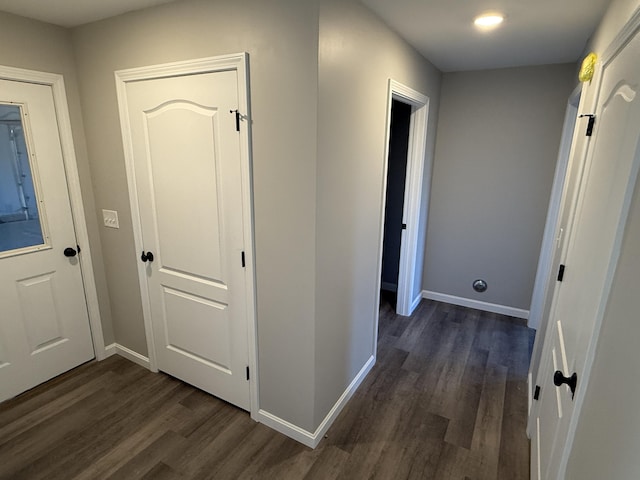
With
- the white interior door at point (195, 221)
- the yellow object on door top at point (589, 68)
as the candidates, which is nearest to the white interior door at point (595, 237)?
the yellow object on door top at point (589, 68)

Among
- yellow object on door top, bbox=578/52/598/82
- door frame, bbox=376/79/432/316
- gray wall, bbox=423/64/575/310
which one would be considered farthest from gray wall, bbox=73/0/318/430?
gray wall, bbox=423/64/575/310

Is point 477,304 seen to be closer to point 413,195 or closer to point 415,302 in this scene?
point 415,302

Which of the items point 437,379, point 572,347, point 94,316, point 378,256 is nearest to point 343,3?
point 378,256

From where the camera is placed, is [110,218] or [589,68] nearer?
[589,68]

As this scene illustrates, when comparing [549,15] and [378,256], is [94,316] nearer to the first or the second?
[378,256]

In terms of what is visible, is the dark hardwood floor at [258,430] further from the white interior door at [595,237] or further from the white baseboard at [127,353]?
the white interior door at [595,237]

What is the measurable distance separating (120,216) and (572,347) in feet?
8.67

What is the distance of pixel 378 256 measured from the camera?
2525 millimetres

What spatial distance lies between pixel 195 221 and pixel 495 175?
2.79 m

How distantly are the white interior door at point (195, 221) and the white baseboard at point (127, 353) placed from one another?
0.32 m

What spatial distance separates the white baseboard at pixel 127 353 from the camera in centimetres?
266

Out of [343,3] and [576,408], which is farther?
[343,3]

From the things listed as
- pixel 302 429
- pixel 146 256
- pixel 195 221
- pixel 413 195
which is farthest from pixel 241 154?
pixel 413 195

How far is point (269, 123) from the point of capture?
1.66 metres
